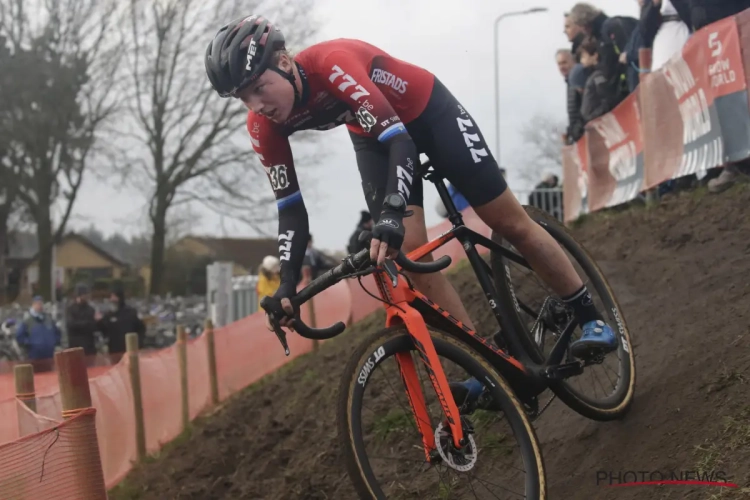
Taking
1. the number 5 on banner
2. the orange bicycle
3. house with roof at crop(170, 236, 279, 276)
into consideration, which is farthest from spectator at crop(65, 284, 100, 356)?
house with roof at crop(170, 236, 279, 276)

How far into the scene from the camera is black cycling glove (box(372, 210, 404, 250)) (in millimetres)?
3250

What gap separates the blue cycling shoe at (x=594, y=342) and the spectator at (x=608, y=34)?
247 inches

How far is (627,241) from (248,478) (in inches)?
161

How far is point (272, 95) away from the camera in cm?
Answer: 362

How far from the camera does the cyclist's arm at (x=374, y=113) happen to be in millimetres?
3475

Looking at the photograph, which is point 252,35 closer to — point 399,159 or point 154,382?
point 399,159

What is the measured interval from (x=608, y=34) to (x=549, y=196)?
5.67m

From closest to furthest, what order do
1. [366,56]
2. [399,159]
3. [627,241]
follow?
[399,159] → [366,56] → [627,241]

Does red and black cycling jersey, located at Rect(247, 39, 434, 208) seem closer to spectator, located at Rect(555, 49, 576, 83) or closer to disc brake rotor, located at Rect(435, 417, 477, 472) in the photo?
disc brake rotor, located at Rect(435, 417, 477, 472)

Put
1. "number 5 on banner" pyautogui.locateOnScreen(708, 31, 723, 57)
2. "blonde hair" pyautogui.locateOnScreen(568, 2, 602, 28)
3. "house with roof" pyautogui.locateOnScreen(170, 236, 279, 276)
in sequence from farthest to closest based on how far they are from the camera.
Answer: "house with roof" pyautogui.locateOnScreen(170, 236, 279, 276) < "blonde hair" pyautogui.locateOnScreen(568, 2, 602, 28) < "number 5 on banner" pyautogui.locateOnScreen(708, 31, 723, 57)

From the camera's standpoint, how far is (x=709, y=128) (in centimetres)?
807

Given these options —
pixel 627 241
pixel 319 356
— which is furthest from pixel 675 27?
pixel 319 356

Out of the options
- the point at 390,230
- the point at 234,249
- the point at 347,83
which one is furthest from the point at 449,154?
the point at 234,249

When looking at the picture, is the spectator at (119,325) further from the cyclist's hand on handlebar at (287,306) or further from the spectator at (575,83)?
the cyclist's hand on handlebar at (287,306)
